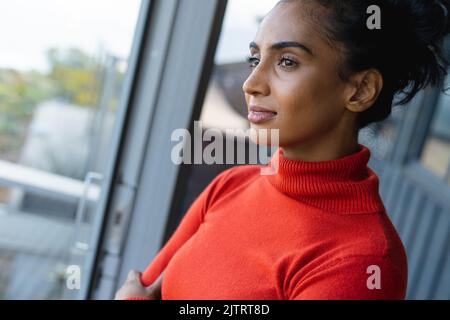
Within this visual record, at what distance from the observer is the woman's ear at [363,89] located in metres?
Answer: 0.89

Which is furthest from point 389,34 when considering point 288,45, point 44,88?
point 44,88

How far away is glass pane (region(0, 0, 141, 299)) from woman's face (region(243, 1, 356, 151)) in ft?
2.53

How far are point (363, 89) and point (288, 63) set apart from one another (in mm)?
157

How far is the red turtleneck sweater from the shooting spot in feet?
2.52

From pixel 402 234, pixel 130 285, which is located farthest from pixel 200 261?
pixel 402 234

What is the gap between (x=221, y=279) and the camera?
898 mm

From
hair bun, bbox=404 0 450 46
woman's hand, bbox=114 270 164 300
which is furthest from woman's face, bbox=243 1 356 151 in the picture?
woman's hand, bbox=114 270 164 300

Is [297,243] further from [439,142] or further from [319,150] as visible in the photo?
[439,142]

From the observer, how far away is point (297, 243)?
0.85 meters

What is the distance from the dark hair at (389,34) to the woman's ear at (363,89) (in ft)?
0.04

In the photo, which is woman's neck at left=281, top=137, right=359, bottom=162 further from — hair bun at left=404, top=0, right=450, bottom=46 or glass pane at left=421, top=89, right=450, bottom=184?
glass pane at left=421, top=89, right=450, bottom=184

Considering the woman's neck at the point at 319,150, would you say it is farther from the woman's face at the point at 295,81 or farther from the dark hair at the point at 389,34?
the dark hair at the point at 389,34

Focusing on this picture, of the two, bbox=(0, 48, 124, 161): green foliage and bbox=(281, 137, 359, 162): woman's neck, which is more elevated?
bbox=(281, 137, 359, 162): woman's neck

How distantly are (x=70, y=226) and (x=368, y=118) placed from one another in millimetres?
1239
